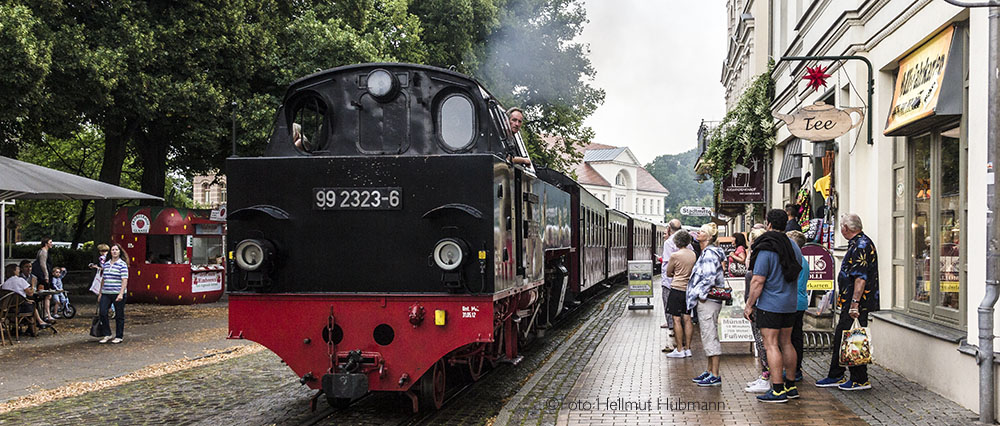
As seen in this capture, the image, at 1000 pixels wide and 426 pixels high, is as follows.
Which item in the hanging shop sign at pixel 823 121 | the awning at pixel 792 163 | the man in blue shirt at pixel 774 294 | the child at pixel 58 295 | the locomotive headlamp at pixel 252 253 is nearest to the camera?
the locomotive headlamp at pixel 252 253

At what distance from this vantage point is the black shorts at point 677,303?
10.8 m

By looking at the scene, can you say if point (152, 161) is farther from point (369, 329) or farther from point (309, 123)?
point (369, 329)

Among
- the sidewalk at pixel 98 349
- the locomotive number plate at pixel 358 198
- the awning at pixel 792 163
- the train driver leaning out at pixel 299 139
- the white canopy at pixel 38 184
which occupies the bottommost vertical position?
the sidewalk at pixel 98 349

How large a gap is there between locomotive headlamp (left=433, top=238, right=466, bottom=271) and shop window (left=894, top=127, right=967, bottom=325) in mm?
4702

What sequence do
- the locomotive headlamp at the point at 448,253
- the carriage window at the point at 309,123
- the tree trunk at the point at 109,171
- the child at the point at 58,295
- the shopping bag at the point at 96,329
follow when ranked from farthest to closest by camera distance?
the tree trunk at the point at 109,171, the child at the point at 58,295, the shopping bag at the point at 96,329, the carriage window at the point at 309,123, the locomotive headlamp at the point at 448,253

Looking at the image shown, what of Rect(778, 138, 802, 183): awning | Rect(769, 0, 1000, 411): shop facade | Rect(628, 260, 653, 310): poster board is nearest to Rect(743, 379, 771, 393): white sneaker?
Rect(769, 0, 1000, 411): shop facade

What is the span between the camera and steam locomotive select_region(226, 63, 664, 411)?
293 inches

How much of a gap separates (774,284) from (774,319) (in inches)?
12.7

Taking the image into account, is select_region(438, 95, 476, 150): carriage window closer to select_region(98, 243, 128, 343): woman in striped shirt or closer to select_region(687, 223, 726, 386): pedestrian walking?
select_region(687, 223, 726, 386): pedestrian walking

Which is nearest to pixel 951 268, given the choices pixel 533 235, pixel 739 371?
pixel 739 371

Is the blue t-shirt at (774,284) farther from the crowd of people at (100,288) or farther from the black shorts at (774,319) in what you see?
the crowd of people at (100,288)

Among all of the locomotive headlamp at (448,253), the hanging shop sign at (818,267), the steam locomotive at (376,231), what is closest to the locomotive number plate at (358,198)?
the steam locomotive at (376,231)

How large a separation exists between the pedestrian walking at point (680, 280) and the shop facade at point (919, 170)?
2202mm

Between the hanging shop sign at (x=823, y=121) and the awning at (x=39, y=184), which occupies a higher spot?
the hanging shop sign at (x=823, y=121)
